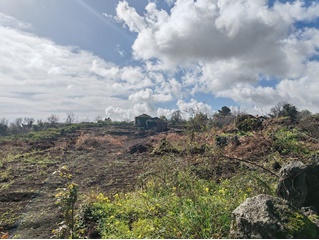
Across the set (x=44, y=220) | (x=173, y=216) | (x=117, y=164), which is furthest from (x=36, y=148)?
(x=173, y=216)

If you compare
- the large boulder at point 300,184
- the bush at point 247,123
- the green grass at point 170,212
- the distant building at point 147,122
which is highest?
the distant building at point 147,122

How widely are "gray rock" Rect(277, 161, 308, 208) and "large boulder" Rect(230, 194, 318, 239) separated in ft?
3.82

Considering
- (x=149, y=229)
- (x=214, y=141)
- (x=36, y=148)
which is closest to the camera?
(x=149, y=229)

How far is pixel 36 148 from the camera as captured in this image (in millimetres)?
20891

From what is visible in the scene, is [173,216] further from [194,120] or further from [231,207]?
[194,120]

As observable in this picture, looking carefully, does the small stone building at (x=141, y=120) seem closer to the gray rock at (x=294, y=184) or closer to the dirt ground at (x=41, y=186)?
the dirt ground at (x=41, y=186)

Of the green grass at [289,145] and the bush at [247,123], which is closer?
the green grass at [289,145]

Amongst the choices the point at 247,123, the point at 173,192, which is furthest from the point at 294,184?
the point at 247,123

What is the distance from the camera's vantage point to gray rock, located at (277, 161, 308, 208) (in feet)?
15.2

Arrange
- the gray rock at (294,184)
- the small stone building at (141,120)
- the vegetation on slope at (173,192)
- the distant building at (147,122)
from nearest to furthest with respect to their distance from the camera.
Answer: the vegetation on slope at (173,192) → the gray rock at (294,184) → the distant building at (147,122) → the small stone building at (141,120)

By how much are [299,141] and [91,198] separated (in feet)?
25.7

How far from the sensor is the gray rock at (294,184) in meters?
4.63

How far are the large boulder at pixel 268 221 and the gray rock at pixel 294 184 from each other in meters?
1.16

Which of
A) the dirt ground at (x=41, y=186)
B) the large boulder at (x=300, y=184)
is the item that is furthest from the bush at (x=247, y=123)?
the large boulder at (x=300, y=184)
